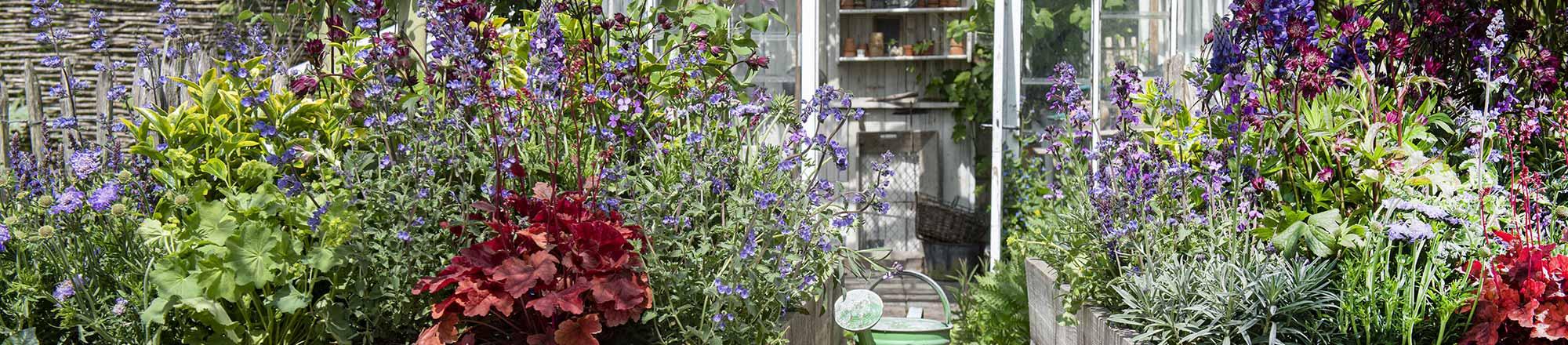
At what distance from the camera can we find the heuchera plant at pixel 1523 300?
1655mm

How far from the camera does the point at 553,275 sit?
5.23 feet

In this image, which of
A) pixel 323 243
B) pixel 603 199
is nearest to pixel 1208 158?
pixel 603 199

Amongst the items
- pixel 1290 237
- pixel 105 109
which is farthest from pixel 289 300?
pixel 1290 237

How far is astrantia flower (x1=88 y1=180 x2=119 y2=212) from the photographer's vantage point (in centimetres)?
174

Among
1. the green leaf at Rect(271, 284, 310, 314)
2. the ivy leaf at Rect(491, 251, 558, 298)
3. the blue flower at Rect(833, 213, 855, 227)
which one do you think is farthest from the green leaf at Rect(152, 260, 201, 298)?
the blue flower at Rect(833, 213, 855, 227)

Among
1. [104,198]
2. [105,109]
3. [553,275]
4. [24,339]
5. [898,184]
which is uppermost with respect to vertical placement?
[105,109]

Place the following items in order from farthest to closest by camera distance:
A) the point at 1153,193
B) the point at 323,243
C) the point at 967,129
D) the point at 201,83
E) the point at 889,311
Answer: the point at 967,129
the point at 889,311
the point at 1153,193
the point at 201,83
the point at 323,243

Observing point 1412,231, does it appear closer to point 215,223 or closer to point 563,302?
point 563,302

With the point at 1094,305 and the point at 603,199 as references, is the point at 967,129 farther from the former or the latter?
the point at 603,199

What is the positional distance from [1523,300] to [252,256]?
1.83 meters

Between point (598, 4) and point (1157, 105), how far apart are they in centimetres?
123

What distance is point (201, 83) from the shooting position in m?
2.12

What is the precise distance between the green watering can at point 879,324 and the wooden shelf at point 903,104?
3708 millimetres

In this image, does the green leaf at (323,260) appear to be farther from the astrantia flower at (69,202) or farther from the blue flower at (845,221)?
the blue flower at (845,221)
